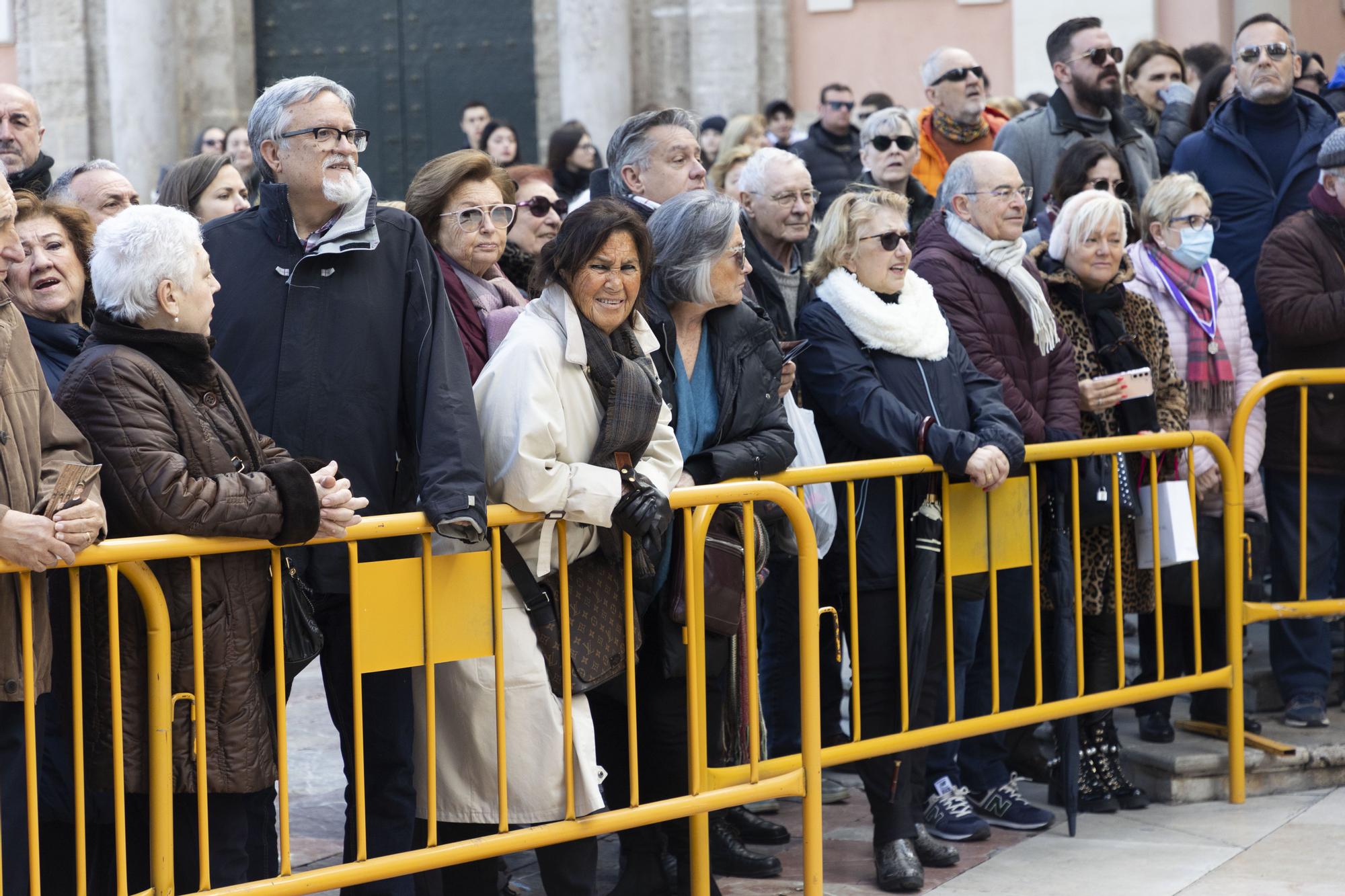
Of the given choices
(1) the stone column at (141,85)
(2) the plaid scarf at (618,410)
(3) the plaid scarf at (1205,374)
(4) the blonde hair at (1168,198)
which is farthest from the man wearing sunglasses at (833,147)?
(1) the stone column at (141,85)

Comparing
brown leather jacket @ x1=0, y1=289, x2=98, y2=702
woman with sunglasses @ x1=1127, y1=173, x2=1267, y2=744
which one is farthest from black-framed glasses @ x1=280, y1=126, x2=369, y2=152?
woman with sunglasses @ x1=1127, y1=173, x2=1267, y2=744

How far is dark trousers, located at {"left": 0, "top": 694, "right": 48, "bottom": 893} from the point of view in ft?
12.1

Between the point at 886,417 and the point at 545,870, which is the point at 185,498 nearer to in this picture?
the point at 545,870

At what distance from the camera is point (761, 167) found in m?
5.84

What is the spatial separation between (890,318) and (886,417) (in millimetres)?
322

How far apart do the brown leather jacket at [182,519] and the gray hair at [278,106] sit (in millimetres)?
747

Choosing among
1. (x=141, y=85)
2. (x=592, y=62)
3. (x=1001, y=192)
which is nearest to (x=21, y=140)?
(x=1001, y=192)

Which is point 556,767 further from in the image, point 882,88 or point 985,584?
point 882,88

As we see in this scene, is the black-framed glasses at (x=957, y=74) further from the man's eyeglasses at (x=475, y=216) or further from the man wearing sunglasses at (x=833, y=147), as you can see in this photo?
the man's eyeglasses at (x=475, y=216)

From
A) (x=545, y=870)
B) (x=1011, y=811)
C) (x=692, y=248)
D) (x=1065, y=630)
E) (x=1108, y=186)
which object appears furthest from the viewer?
(x=1108, y=186)

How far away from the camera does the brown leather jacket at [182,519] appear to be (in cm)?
374

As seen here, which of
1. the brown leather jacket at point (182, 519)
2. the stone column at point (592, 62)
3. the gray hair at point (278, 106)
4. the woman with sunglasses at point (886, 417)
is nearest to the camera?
the brown leather jacket at point (182, 519)

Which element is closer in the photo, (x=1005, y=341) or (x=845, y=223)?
(x=845, y=223)

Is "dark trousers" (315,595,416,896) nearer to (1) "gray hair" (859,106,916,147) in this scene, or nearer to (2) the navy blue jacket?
(1) "gray hair" (859,106,916,147)
